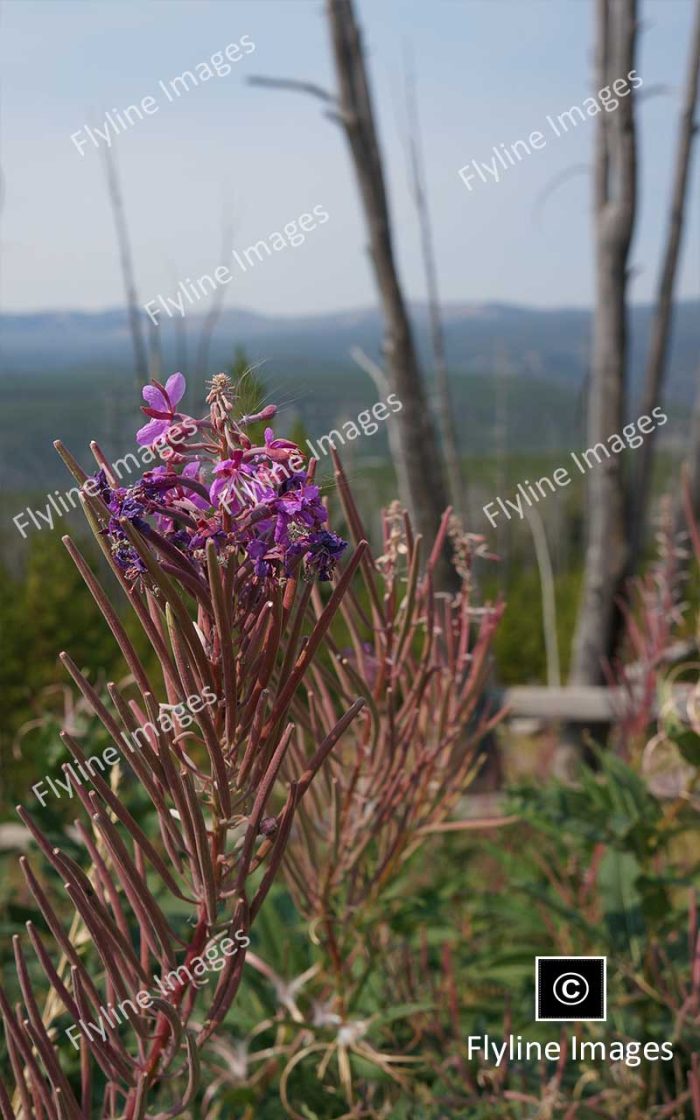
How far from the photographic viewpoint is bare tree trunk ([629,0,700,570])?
193 inches

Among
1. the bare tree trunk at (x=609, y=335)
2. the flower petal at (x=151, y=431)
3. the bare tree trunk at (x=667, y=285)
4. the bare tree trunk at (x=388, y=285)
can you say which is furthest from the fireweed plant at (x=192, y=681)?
the bare tree trunk at (x=667, y=285)

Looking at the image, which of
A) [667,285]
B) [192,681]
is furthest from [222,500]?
[667,285]

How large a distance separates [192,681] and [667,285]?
15.2 feet

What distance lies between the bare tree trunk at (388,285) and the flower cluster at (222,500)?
3187 mm

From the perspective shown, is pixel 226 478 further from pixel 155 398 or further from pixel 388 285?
pixel 388 285

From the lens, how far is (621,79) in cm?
417

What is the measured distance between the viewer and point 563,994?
176 centimetres

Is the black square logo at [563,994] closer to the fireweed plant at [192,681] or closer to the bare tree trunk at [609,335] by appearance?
the fireweed plant at [192,681]

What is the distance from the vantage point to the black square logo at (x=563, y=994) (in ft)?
5.78

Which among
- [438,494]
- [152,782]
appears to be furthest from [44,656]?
[152,782]

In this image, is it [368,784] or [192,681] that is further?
[368,784]

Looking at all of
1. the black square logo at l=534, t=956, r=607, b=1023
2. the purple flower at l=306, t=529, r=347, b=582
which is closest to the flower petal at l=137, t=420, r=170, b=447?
the purple flower at l=306, t=529, r=347, b=582

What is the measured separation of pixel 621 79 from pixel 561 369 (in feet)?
383

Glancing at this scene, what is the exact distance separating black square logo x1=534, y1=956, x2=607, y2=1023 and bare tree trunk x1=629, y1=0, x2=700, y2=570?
10.7 ft
